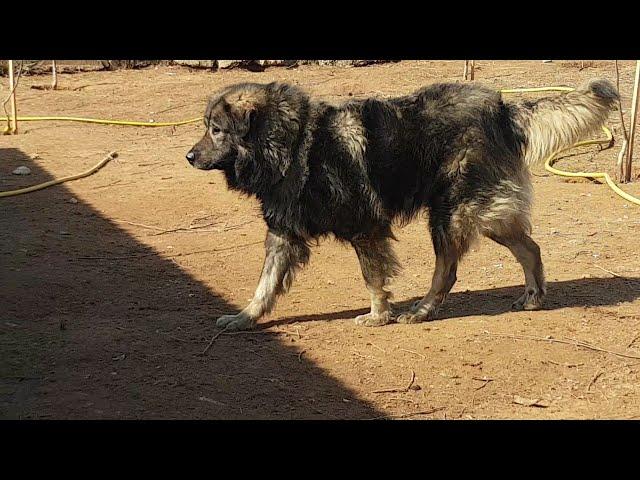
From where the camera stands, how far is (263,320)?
639cm

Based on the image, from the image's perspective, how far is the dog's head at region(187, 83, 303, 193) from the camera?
611 cm

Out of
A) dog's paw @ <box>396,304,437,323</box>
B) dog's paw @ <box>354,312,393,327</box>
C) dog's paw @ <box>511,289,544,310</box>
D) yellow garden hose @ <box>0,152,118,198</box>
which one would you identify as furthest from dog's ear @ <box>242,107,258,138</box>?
yellow garden hose @ <box>0,152,118,198</box>

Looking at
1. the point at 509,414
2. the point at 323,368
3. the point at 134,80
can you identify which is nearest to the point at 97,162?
the point at 134,80

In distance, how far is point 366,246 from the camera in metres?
6.18

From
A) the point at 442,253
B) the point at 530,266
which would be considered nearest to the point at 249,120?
the point at 442,253

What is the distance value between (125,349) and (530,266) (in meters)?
2.99

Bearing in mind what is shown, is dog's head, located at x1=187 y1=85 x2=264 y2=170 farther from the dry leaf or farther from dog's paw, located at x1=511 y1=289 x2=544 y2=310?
the dry leaf

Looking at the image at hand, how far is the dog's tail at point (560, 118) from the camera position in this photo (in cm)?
617

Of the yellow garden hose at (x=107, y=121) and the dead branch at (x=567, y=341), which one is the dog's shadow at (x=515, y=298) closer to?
the dead branch at (x=567, y=341)

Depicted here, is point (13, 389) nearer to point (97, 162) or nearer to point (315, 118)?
point (315, 118)

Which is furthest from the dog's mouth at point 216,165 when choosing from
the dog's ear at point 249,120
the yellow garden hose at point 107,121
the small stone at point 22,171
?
the yellow garden hose at point 107,121

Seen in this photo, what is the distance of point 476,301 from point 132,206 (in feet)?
13.5

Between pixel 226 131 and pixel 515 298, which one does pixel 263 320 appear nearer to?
pixel 226 131

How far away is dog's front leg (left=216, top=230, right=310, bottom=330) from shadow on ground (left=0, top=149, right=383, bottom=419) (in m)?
0.20
